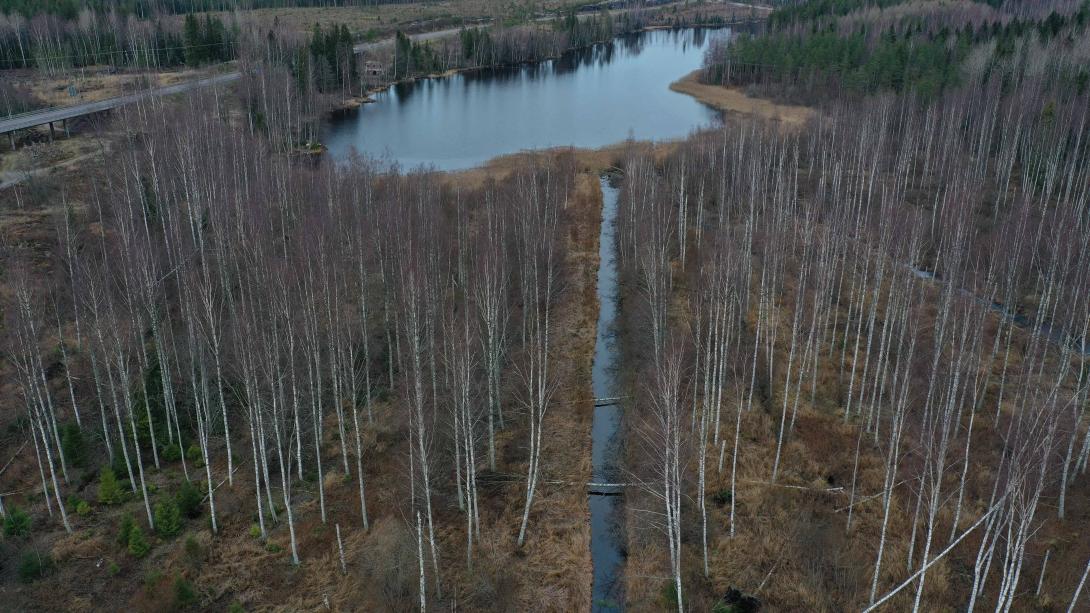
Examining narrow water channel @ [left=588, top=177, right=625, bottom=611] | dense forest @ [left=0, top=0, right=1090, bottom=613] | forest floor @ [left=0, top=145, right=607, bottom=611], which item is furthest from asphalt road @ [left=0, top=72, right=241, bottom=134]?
forest floor @ [left=0, top=145, right=607, bottom=611]

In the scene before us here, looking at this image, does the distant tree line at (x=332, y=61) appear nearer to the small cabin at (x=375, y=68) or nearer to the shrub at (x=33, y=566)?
the small cabin at (x=375, y=68)

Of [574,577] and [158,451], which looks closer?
[574,577]

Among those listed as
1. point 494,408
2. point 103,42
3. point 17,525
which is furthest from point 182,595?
point 103,42

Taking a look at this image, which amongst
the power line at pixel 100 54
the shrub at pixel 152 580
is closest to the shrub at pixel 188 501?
the shrub at pixel 152 580

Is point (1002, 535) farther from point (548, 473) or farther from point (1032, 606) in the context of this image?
point (548, 473)

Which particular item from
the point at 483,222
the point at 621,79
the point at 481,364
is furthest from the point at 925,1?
the point at 481,364

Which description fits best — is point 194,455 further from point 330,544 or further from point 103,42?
point 103,42

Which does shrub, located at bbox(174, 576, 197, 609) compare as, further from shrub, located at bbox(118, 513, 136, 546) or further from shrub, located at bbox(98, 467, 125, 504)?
shrub, located at bbox(98, 467, 125, 504)
